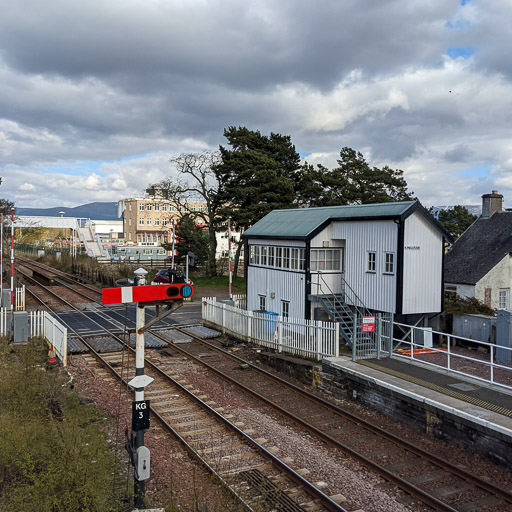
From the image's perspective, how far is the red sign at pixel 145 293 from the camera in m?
7.24

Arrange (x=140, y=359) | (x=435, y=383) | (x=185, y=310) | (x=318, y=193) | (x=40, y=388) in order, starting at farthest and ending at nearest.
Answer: (x=318, y=193), (x=185, y=310), (x=435, y=383), (x=40, y=388), (x=140, y=359)

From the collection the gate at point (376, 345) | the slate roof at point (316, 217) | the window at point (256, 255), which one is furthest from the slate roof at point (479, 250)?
the gate at point (376, 345)

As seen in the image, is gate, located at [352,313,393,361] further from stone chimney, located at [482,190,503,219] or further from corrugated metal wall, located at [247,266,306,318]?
stone chimney, located at [482,190,503,219]

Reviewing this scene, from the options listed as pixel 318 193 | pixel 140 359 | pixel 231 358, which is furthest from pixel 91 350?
pixel 318 193

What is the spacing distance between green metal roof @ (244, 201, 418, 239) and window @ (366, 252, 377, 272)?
1515 millimetres

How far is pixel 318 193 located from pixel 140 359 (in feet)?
133

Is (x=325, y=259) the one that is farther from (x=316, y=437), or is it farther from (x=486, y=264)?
(x=316, y=437)

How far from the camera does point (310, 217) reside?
914 inches

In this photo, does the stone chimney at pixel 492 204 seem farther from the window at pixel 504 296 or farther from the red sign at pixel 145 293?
the red sign at pixel 145 293

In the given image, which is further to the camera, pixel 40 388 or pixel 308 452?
pixel 40 388

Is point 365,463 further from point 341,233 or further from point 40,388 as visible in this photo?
point 341,233

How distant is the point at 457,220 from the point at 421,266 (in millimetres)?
43419

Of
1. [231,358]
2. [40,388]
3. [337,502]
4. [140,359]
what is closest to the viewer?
[140,359]

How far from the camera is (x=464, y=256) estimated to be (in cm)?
2739
